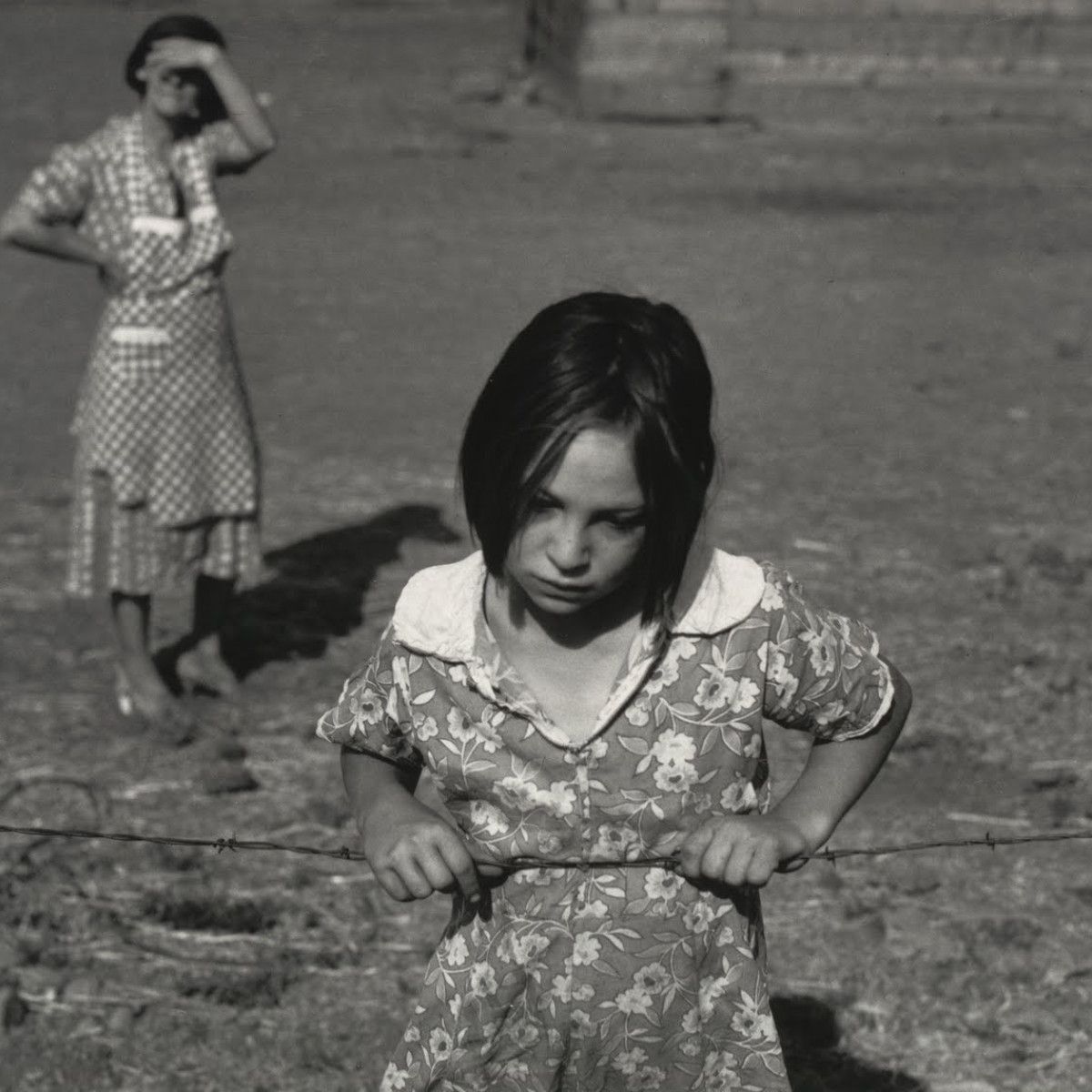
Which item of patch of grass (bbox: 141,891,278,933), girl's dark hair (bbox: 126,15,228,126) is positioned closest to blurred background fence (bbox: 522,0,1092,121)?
girl's dark hair (bbox: 126,15,228,126)

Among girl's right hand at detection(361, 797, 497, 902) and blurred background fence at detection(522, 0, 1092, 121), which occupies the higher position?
girl's right hand at detection(361, 797, 497, 902)

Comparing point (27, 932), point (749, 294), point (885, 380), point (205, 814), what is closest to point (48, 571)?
point (205, 814)

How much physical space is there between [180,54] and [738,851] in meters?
3.63

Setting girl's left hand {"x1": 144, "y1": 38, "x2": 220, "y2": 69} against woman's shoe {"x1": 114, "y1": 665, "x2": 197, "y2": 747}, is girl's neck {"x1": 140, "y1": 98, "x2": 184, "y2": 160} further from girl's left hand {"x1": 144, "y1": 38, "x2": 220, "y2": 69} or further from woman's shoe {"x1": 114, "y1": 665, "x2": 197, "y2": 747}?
woman's shoe {"x1": 114, "y1": 665, "x2": 197, "y2": 747}

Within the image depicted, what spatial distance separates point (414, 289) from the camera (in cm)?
1148

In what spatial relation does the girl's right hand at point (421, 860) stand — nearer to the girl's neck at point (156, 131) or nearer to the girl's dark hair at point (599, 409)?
the girl's dark hair at point (599, 409)

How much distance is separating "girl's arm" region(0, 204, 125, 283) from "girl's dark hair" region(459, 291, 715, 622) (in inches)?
125

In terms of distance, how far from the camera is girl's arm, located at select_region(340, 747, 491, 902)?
7.34 ft

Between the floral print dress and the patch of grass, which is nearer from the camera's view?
the floral print dress

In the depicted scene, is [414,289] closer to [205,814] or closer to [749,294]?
[749,294]

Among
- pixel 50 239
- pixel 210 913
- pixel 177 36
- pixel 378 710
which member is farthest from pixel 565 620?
pixel 177 36

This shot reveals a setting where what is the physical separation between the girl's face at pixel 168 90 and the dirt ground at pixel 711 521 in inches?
61.8

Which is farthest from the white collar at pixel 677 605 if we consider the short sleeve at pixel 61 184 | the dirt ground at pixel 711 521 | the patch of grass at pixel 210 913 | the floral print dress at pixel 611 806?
the short sleeve at pixel 61 184

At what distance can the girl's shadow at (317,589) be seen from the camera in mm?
6078
